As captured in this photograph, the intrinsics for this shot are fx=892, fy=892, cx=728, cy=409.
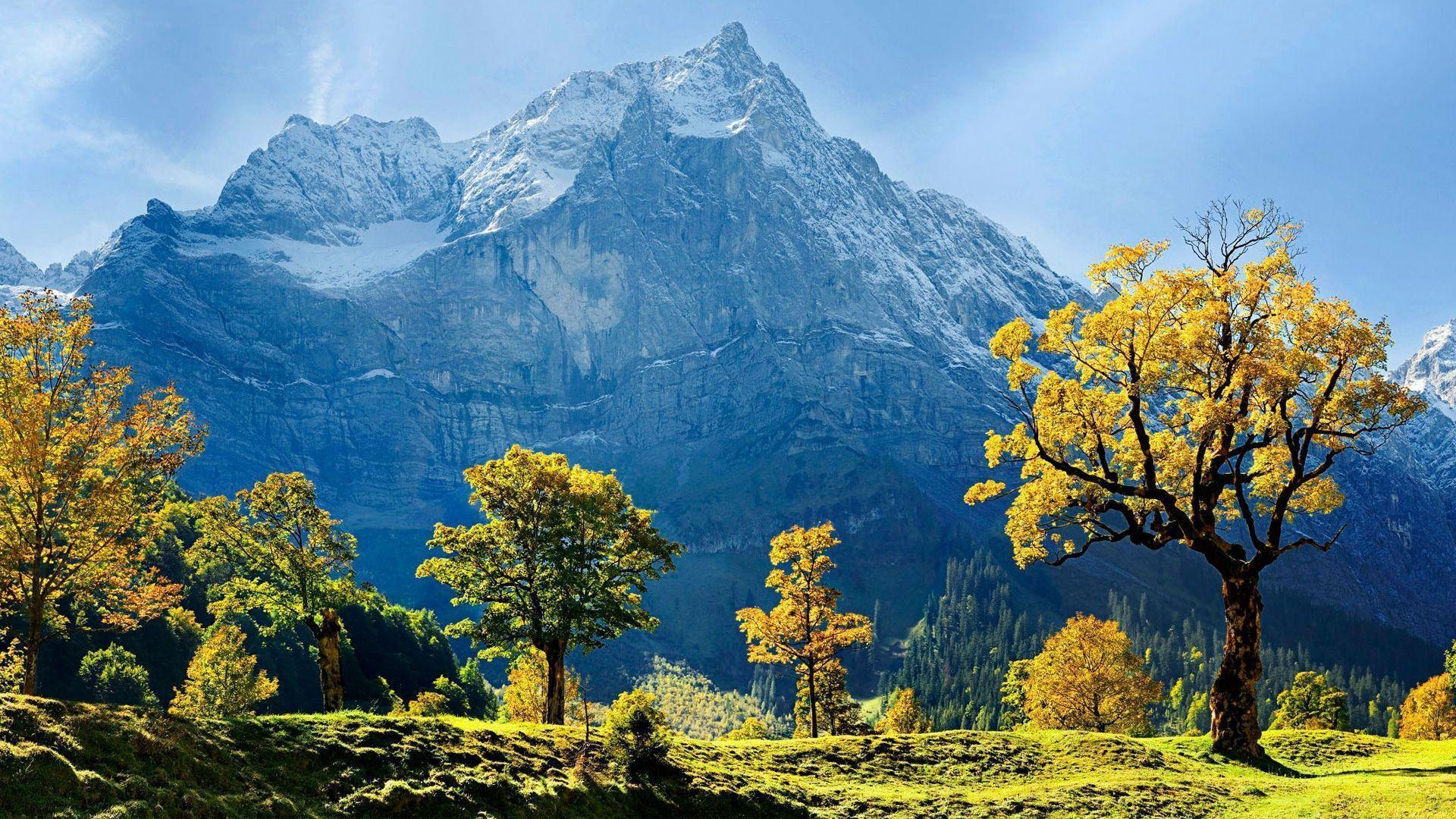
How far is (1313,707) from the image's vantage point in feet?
329

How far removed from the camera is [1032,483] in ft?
115

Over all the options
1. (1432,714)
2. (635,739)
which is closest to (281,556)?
(635,739)

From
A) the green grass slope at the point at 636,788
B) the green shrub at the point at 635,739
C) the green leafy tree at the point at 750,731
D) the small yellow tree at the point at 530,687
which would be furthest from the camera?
the green leafy tree at the point at 750,731

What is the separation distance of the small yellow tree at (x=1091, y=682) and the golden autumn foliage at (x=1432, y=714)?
48171mm

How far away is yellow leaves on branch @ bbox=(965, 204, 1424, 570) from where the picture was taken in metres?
31.3

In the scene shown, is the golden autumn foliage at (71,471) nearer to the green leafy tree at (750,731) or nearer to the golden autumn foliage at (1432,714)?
the green leafy tree at (750,731)

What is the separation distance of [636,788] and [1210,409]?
2262 cm

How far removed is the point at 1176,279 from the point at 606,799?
2639cm

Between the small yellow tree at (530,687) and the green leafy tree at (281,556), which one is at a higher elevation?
the green leafy tree at (281,556)

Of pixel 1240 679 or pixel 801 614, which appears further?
pixel 801 614

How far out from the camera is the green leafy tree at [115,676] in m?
88.5

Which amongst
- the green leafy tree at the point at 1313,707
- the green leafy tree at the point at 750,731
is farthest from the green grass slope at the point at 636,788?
the green leafy tree at the point at 1313,707

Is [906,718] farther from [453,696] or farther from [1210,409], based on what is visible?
[1210,409]

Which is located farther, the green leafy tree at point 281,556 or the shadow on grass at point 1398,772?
the green leafy tree at point 281,556
